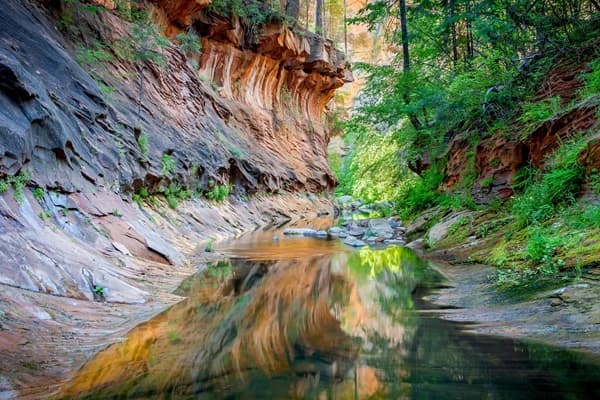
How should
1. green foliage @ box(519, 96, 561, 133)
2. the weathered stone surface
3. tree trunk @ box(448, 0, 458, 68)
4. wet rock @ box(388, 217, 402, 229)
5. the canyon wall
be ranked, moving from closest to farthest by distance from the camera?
the canyon wall
green foliage @ box(519, 96, 561, 133)
the weathered stone surface
tree trunk @ box(448, 0, 458, 68)
wet rock @ box(388, 217, 402, 229)

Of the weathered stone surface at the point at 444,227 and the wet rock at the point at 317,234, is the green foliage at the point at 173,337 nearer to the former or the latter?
the weathered stone surface at the point at 444,227

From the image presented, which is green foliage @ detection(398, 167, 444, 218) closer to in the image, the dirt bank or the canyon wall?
the canyon wall

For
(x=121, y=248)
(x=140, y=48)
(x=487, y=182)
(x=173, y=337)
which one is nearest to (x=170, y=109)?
(x=140, y=48)

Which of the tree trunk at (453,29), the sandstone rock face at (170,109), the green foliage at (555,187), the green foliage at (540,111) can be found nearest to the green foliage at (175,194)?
the sandstone rock face at (170,109)

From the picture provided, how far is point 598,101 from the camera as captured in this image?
23.3ft

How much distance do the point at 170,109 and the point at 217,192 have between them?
129 inches

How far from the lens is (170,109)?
1526 cm

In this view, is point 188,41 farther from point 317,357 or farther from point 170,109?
point 317,357

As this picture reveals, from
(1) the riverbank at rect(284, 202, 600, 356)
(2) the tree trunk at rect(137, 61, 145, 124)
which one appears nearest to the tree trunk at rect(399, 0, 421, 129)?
Result: (1) the riverbank at rect(284, 202, 600, 356)

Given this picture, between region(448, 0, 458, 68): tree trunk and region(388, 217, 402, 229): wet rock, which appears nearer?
region(448, 0, 458, 68): tree trunk

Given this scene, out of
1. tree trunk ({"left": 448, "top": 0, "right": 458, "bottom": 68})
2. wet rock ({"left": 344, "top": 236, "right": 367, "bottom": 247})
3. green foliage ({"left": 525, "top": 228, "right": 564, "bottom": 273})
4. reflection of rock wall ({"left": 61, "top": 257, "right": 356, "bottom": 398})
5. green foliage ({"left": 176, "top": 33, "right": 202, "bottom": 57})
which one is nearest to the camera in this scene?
reflection of rock wall ({"left": 61, "top": 257, "right": 356, "bottom": 398})

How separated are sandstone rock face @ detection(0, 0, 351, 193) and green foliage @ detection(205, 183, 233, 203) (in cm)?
37

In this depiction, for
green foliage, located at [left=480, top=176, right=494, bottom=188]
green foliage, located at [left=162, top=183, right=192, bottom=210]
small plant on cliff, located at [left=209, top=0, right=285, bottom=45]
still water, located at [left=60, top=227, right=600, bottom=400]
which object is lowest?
still water, located at [left=60, top=227, right=600, bottom=400]

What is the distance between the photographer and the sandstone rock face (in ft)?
21.9
